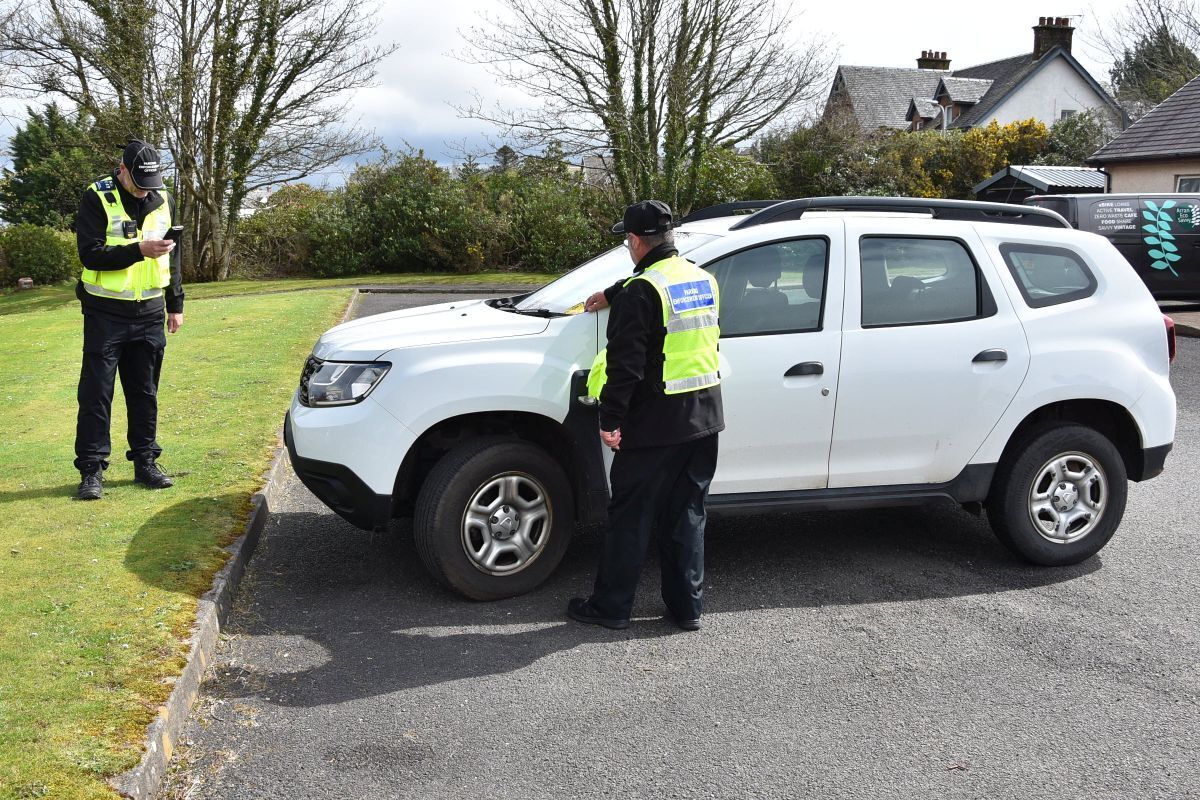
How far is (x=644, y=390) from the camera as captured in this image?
471 centimetres

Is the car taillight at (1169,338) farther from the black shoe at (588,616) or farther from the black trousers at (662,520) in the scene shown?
the black shoe at (588,616)

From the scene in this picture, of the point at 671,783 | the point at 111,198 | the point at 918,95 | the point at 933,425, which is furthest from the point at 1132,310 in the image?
the point at 918,95

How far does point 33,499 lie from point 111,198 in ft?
6.10

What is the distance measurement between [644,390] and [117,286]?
139 inches

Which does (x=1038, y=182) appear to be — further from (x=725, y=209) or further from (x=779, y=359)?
(x=779, y=359)

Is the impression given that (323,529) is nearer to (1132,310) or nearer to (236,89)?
(1132,310)

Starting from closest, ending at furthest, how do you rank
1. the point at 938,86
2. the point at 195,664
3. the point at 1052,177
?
the point at 195,664 < the point at 1052,177 < the point at 938,86

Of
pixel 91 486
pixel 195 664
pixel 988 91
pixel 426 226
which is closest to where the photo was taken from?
pixel 195 664

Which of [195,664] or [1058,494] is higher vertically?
[1058,494]

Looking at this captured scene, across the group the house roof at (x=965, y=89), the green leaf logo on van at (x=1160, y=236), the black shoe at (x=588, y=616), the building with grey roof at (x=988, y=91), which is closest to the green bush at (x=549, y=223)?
the green leaf logo on van at (x=1160, y=236)

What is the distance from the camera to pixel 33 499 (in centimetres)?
638

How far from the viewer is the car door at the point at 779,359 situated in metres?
5.23

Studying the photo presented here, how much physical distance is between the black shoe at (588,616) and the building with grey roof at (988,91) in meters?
42.1

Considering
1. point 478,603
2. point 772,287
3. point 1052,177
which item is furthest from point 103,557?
point 1052,177
